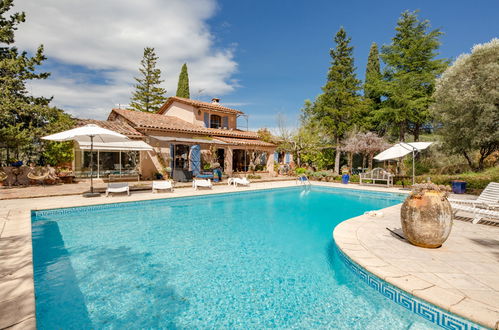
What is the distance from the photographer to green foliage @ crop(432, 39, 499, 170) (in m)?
15.0

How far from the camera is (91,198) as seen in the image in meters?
11.6

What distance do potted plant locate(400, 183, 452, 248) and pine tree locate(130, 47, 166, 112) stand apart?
4000 centimetres

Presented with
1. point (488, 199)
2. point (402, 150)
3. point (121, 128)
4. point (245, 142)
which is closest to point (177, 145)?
point (121, 128)

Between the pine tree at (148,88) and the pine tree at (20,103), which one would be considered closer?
the pine tree at (20,103)

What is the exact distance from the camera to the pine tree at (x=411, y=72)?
85.8 ft

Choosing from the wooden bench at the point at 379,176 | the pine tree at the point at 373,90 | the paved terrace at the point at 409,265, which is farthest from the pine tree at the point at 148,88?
the paved terrace at the point at 409,265

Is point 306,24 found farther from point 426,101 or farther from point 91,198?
point 91,198

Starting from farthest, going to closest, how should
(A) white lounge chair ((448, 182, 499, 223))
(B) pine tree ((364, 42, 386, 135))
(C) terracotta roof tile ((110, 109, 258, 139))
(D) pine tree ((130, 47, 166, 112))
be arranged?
(D) pine tree ((130, 47, 166, 112)), (B) pine tree ((364, 42, 386, 135)), (C) terracotta roof tile ((110, 109, 258, 139)), (A) white lounge chair ((448, 182, 499, 223))

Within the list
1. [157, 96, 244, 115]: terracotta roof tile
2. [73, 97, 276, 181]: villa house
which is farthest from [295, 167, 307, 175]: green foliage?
[157, 96, 244, 115]: terracotta roof tile

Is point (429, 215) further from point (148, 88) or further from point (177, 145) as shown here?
point (148, 88)

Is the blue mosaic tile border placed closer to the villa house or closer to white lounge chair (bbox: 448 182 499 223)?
white lounge chair (bbox: 448 182 499 223)

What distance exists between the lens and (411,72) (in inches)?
1057

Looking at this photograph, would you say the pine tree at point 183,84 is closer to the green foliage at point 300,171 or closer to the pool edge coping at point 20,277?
the green foliage at point 300,171

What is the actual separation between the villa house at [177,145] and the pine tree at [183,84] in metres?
10.5
